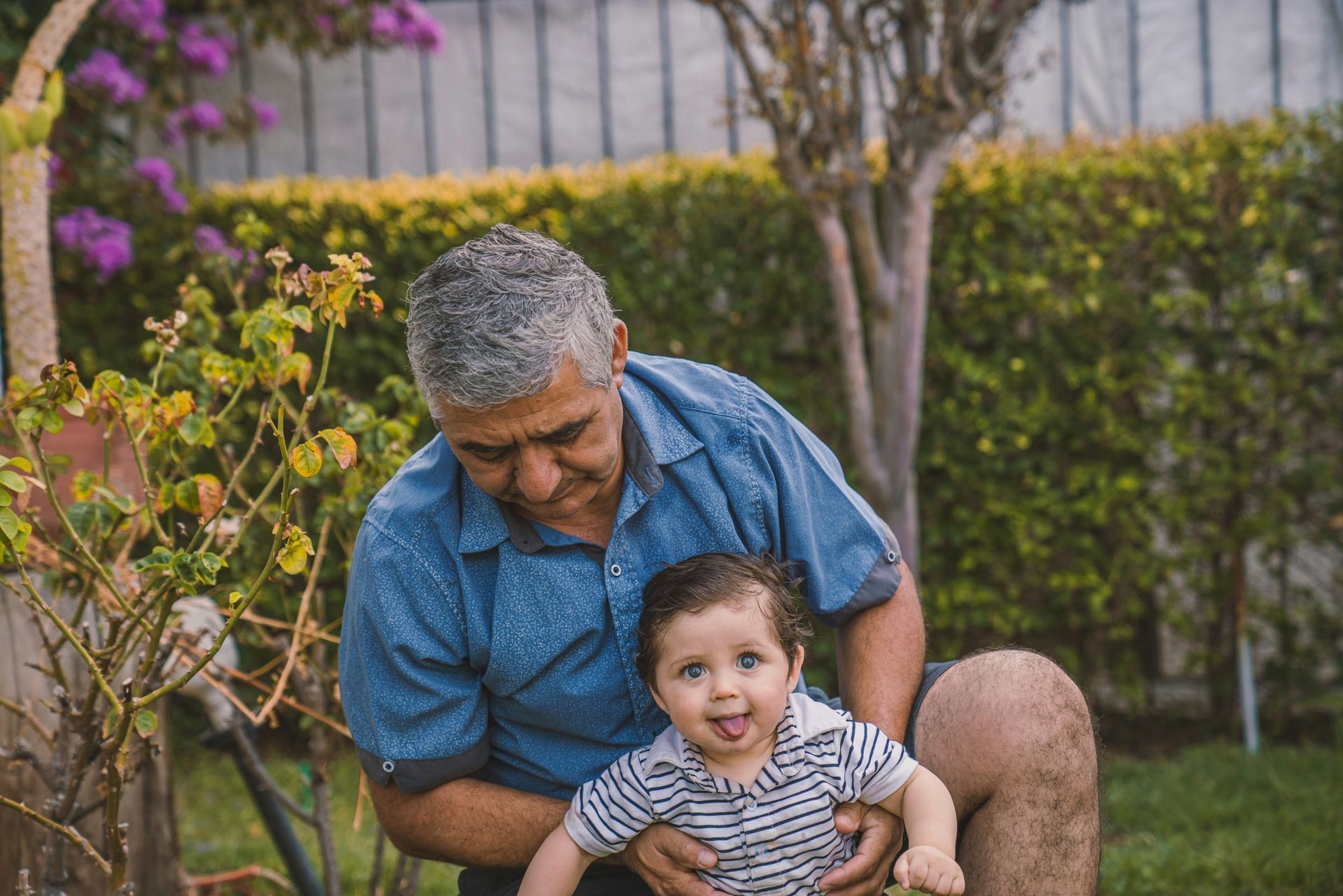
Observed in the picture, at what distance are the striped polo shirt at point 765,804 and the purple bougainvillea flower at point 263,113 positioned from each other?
4373 mm

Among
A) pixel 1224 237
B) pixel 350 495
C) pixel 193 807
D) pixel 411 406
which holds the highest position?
pixel 1224 237

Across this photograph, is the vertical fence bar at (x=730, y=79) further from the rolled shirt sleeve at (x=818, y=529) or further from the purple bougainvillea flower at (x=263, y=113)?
the rolled shirt sleeve at (x=818, y=529)

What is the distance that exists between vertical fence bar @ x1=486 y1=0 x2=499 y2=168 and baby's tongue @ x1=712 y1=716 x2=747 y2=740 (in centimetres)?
433

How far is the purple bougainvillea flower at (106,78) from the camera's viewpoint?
466 centimetres

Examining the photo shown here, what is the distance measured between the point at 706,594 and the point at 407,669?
0.51 meters

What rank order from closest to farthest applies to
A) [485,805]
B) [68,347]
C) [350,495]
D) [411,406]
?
[485,805] < [350,495] < [411,406] < [68,347]

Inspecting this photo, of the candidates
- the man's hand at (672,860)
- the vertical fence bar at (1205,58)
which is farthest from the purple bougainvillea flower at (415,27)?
the man's hand at (672,860)

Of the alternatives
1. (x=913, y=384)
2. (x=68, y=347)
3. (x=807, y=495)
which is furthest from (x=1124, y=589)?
(x=68, y=347)

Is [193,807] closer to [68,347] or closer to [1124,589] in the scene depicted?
[68,347]

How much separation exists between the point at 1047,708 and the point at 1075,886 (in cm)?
28

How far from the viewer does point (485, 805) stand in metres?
1.99

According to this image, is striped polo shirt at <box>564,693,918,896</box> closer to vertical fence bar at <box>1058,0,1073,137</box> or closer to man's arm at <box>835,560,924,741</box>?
man's arm at <box>835,560,924,741</box>

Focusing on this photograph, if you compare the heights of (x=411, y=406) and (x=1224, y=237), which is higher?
(x=1224, y=237)

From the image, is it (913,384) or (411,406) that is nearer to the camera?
(411,406)
